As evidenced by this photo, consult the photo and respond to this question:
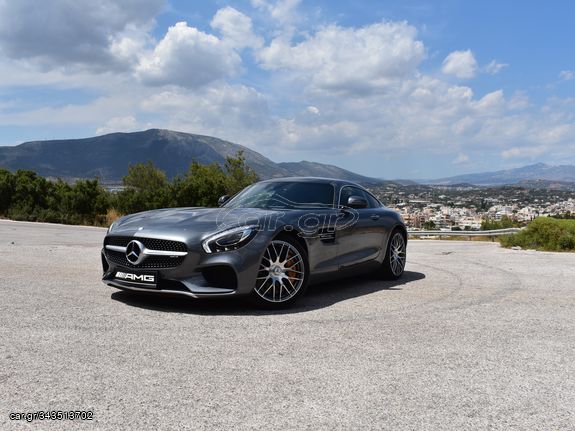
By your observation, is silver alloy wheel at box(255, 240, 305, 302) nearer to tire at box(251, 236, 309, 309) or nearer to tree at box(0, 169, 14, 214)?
tire at box(251, 236, 309, 309)

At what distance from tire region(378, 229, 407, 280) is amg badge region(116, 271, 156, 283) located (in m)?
3.59

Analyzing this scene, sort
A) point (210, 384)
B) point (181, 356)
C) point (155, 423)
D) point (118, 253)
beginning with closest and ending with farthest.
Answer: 1. point (155, 423)
2. point (210, 384)
3. point (181, 356)
4. point (118, 253)

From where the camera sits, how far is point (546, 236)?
13688mm

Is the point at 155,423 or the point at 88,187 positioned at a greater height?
the point at 88,187

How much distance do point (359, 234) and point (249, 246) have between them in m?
2.11

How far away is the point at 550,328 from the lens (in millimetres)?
4746

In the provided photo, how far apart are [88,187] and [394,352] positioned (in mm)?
20869

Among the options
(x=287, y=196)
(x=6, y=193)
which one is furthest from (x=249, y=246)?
(x=6, y=193)

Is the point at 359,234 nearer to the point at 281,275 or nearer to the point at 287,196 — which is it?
the point at 287,196

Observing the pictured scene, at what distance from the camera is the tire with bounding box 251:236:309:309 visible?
204 inches

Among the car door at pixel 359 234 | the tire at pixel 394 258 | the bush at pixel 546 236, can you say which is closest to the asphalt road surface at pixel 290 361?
the car door at pixel 359 234

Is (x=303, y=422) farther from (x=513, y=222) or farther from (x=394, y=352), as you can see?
(x=513, y=222)

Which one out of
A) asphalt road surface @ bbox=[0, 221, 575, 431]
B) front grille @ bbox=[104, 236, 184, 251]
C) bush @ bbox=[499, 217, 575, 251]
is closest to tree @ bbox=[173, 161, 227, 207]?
bush @ bbox=[499, 217, 575, 251]

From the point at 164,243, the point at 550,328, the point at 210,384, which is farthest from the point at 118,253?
the point at 550,328
